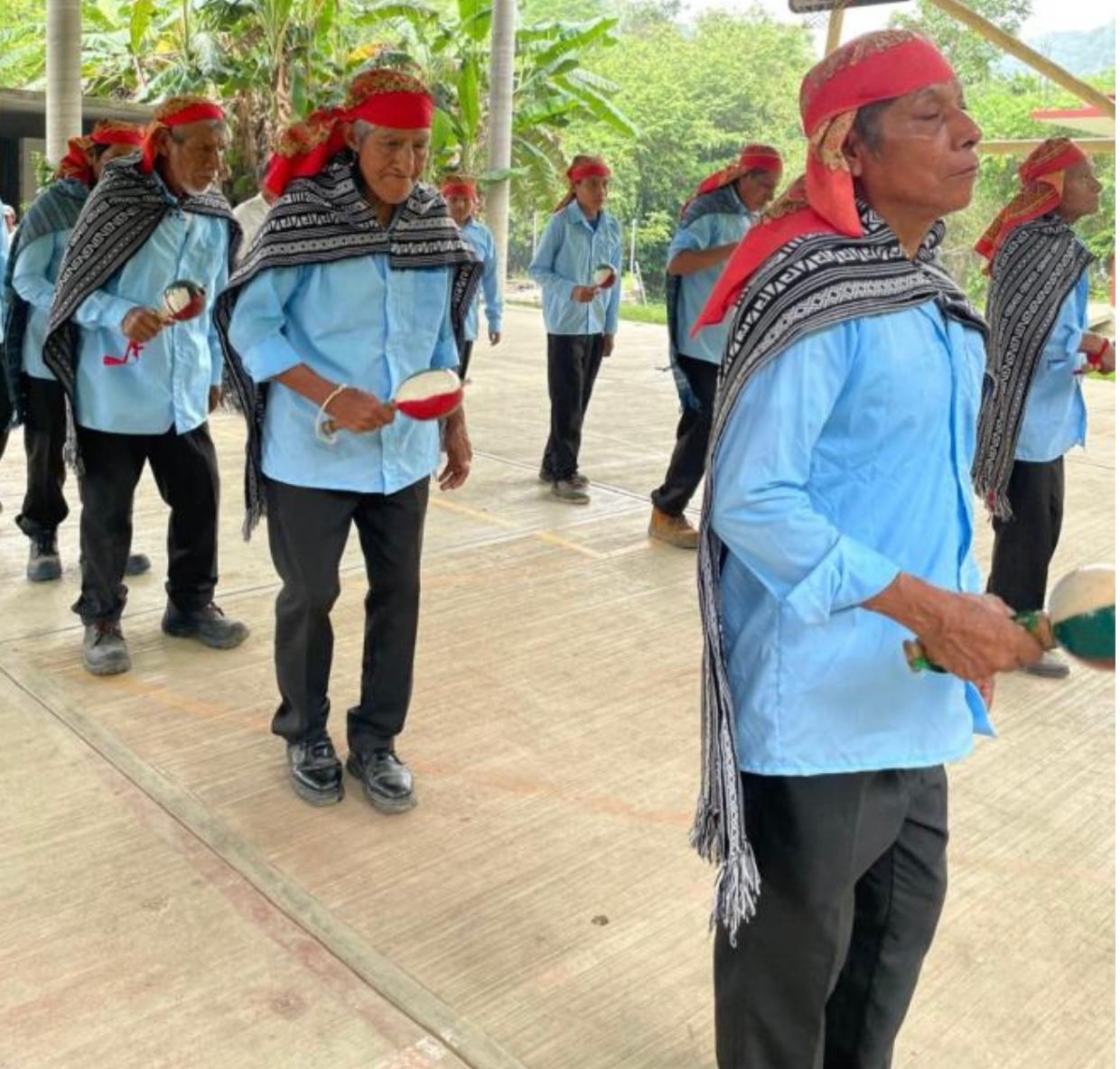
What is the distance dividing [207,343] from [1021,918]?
3108mm

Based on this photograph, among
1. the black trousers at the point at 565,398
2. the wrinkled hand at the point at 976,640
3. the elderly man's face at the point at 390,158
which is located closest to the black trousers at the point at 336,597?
the elderly man's face at the point at 390,158

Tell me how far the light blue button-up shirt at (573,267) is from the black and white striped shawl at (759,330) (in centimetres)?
505

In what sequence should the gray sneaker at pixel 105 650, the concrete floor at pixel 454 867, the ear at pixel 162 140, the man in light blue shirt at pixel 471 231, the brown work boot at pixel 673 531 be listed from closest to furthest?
the concrete floor at pixel 454 867
the ear at pixel 162 140
the gray sneaker at pixel 105 650
the brown work boot at pixel 673 531
the man in light blue shirt at pixel 471 231

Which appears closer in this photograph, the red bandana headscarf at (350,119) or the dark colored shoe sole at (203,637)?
the red bandana headscarf at (350,119)

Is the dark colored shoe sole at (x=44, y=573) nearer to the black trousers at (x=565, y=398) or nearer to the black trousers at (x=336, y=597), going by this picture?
the black trousers at (x=336, y=597)

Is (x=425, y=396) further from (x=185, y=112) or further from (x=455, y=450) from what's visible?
(x=185, y=112)

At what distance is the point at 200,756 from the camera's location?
3451mm

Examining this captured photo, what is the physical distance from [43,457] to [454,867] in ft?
9.94

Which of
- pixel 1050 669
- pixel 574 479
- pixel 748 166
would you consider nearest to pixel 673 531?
pixel 574 479

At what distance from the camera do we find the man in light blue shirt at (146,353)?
12.4 ft

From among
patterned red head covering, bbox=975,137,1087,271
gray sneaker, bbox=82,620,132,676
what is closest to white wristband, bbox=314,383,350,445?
gray sneaker, bbox=82,620,132,676

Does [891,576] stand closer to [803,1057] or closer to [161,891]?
[803,1057]

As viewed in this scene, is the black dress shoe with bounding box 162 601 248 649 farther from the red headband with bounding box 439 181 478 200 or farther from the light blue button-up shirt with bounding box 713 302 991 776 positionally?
the red headband with bounding box 439 181 478 200

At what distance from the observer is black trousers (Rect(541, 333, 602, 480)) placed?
6.84 metres
